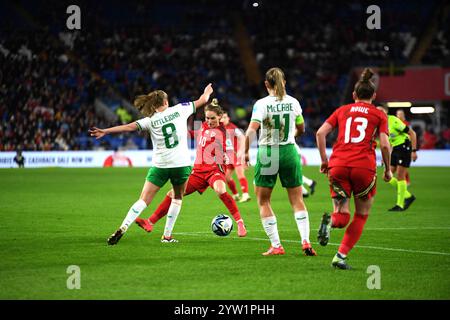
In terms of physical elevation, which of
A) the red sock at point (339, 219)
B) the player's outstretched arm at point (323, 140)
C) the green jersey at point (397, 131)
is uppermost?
the green jersey at point (397, 131)

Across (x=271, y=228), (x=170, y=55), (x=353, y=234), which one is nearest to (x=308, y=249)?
(x=271, y=228)

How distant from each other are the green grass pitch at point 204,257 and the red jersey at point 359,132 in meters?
1.33

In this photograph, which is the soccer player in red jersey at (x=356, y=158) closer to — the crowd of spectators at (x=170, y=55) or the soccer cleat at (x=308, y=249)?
the soccer cleat at (x=308, y=249)

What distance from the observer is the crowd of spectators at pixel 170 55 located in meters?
41.4

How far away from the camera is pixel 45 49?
4444cm

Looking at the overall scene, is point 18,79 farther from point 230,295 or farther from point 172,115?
point 230,295

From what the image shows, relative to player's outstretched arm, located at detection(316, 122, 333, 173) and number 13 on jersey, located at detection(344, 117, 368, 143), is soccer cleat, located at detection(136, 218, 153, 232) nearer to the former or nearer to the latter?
player's outstretched arm, located at detection(316, 122, 333, 173)

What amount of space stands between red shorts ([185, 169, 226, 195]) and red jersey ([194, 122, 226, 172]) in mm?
70

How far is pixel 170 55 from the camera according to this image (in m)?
48.2

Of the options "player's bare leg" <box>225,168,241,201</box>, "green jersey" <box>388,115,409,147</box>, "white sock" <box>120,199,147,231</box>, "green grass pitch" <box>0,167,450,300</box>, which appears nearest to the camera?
"green grass pitch" <box>0,167,450,300</box>

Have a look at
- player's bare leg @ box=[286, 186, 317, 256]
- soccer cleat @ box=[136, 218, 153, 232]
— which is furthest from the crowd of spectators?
player's bare leg @ box=[286, 186, 317, 256]

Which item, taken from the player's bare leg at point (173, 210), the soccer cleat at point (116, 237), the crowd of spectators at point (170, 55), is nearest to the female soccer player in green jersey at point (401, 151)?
the player's bare leg at point (173, 210)

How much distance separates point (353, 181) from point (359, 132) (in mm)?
602

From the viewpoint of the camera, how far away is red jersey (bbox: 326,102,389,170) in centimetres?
975
